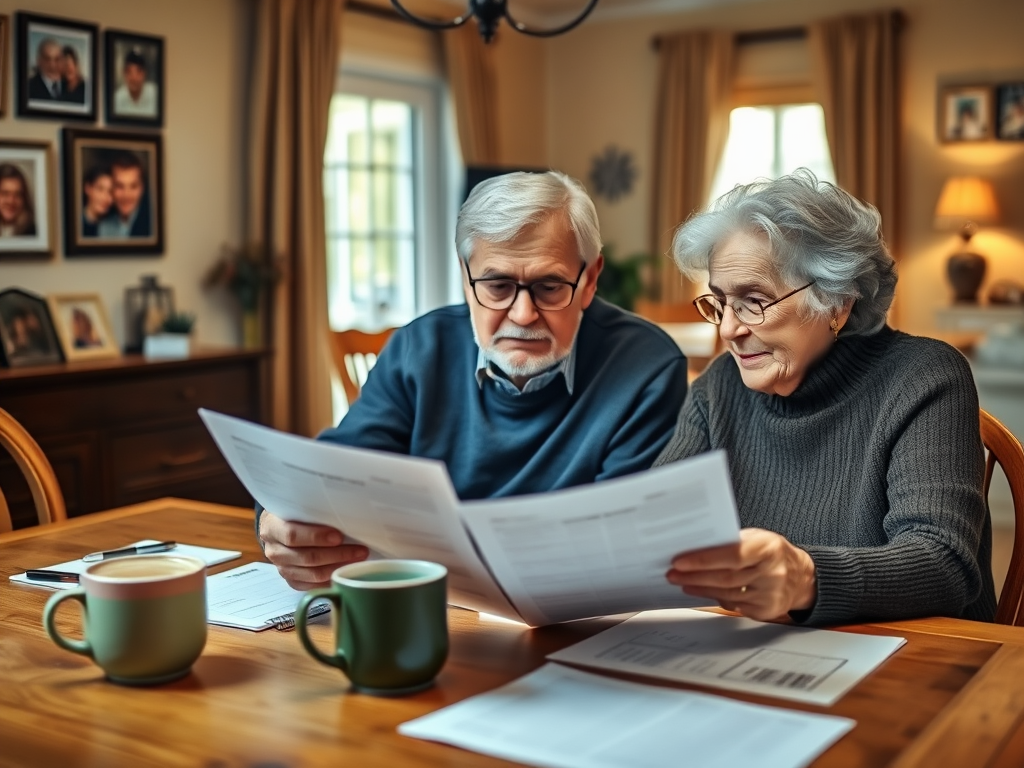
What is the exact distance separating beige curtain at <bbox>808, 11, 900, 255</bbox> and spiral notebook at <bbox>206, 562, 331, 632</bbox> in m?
5.19

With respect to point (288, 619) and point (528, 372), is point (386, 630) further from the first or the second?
point (528, 372)

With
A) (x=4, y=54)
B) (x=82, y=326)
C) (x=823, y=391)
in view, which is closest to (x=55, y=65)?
(x=4, y=54)

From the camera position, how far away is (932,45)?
6066 millimetres

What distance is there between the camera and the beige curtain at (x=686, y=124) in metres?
6.53

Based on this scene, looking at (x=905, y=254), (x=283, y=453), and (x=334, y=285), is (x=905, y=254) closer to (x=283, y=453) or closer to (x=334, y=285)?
(x=334, y=285)

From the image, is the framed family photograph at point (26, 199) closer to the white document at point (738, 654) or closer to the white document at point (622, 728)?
the white document at point (738, 654)

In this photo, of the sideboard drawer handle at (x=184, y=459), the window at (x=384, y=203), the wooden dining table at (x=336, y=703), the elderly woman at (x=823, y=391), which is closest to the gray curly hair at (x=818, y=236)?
the elderly woman at (x=823, y=391)

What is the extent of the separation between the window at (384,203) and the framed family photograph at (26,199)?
155cm

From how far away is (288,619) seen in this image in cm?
123

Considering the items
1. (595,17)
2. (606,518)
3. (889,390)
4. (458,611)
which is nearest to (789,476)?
(889,390)

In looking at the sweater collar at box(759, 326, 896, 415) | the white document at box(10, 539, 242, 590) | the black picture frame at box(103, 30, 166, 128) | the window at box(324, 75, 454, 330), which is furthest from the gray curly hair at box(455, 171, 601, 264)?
the window at box(324, 75, 454, 330)

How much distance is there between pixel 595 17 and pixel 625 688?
6445mm

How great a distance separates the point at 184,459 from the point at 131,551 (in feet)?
8.15

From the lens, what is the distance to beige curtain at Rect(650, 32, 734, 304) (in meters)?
6.53
